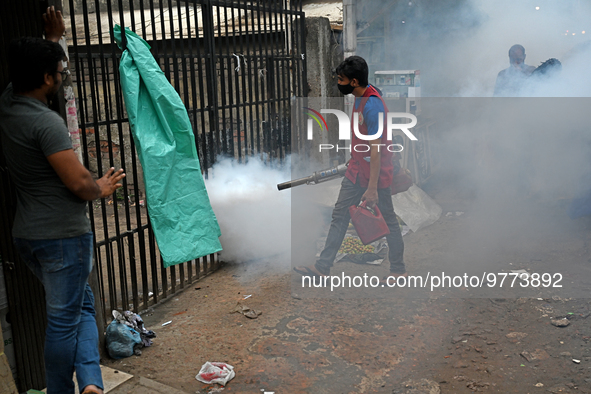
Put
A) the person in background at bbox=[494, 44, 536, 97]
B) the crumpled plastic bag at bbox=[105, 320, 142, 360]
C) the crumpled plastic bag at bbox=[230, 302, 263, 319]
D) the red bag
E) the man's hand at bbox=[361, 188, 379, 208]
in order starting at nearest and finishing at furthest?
the crumpled plastic bag at bbox=[105, 320, 142, 360] → the crumpled plastic bag at bbox=[230, 302, 263, 319] → the man's hand at bbox=[361, 188, 379, 208] → the red bag → the person in background at bbox=[494, 44, 536, 97]

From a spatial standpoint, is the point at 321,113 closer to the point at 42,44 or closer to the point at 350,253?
the point at 350,253

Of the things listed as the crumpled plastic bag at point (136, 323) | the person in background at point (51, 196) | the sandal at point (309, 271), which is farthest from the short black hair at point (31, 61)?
the sandal at point (309, 271)

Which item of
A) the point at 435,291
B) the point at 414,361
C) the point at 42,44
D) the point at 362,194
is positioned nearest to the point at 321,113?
the point at 362,194

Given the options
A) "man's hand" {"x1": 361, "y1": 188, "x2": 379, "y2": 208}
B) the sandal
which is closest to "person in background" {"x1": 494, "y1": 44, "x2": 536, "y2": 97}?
"man's hand" {"x1": 361, "y1": 188, "x2": 379, "y2": 208}

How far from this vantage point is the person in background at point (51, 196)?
251cm

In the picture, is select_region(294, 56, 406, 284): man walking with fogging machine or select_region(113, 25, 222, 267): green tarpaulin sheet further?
select_region(294, 56, 406, 284): man walking with fogging machine

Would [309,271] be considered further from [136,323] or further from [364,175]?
[136,323]

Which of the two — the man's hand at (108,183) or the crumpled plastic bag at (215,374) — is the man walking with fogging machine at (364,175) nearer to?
the crumpled plastic bag at (215,374)

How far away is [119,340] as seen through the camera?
3.79 m

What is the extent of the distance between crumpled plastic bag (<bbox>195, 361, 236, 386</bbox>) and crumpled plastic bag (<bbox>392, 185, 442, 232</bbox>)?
387 centimetres

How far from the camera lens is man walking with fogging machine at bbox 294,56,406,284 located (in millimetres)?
4734

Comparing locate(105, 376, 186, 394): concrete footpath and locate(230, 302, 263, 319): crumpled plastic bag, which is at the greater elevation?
locate(105, 376, 186, 394): concrete footpath

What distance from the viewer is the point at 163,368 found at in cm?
365

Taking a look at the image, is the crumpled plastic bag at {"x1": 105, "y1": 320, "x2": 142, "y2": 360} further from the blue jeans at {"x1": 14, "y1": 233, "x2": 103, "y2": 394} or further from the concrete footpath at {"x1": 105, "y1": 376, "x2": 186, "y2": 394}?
the blue jeans at {"x1": 14, "y1": 233, "x2": 103, "y2": 394}
